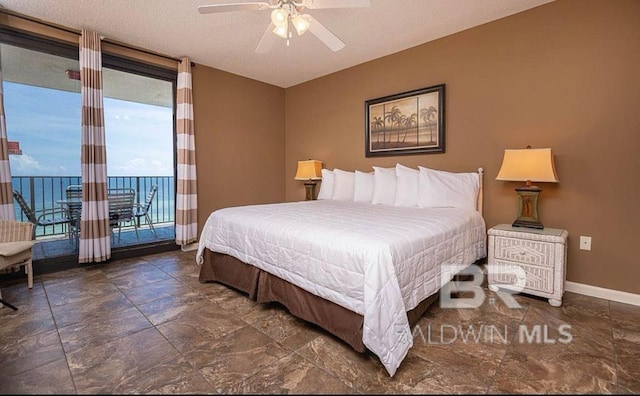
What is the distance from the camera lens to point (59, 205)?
14.2 feet

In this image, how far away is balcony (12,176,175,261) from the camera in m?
3.88

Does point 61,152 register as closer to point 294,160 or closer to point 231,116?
point 231,116

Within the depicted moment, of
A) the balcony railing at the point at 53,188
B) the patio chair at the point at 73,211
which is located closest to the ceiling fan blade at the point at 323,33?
the balcony railing at the point at 53,188

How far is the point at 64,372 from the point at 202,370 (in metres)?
0.70

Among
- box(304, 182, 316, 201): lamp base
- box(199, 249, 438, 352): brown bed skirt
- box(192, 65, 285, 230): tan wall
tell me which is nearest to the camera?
box(199, 249, 438, 352): brown bed skirt

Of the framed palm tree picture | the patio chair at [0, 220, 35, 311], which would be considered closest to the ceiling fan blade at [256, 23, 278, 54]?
the framed palm tree picture

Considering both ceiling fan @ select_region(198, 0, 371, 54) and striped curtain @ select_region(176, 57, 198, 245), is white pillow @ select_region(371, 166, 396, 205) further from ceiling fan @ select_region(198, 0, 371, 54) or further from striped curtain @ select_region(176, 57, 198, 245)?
striped curtain @ select_region(176, 57, 198, 245)

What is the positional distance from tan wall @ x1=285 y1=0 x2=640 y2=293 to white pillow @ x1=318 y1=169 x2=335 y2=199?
49.9 inches

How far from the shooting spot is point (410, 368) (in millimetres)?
1574

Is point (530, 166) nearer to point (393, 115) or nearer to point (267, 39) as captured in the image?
point (393, 115)

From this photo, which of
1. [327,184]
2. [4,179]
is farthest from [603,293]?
[4,179]

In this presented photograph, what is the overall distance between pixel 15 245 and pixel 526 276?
13.9 ft

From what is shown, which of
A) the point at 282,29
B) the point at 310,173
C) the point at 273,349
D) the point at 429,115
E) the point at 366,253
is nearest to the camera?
the point at 366,253

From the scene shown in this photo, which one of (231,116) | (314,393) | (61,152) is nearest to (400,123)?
(231,116)
